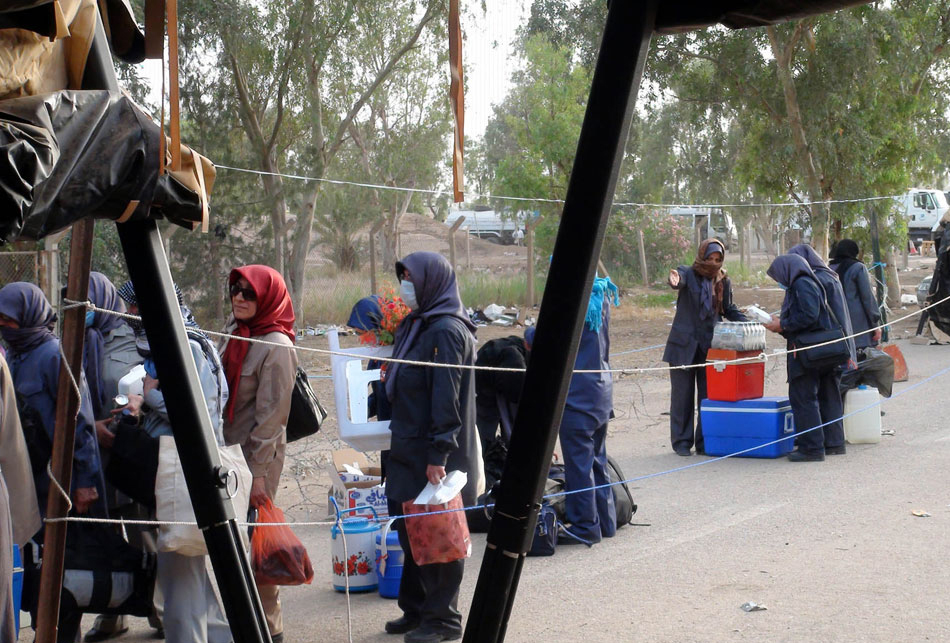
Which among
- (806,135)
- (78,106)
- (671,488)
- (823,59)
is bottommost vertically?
(671,488)

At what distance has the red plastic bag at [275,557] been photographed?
4.91 m

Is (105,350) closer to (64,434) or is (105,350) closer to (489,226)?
(64,434)

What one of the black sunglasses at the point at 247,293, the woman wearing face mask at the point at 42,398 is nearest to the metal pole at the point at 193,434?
the woman wearing face mask at the point at 42,398

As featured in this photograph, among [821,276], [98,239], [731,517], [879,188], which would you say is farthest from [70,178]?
[879,188]

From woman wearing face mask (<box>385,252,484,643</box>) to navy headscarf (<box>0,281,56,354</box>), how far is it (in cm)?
183

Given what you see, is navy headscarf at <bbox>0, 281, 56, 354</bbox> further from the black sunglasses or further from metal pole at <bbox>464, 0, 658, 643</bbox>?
metal pole at <bbox>464, 0, 658, 643</bbox>

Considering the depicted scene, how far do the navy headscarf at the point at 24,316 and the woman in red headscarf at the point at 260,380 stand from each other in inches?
38.6

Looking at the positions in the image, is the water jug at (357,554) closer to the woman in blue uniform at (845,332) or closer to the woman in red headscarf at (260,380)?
the woman in red headscarf at (260,380)

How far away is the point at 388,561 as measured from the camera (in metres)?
6.02

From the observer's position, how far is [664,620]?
5.47 m

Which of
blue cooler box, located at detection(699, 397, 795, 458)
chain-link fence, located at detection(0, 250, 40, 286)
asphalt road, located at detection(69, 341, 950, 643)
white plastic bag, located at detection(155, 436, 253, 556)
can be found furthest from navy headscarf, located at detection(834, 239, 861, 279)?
chain-link fence, located at detection(0, 250, 40, 286)

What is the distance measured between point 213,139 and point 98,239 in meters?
4.95

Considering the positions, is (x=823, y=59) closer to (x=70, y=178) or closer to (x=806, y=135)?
(x=806, y=135)

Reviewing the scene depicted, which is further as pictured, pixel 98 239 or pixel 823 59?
pixel 823 59
